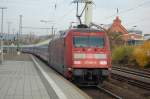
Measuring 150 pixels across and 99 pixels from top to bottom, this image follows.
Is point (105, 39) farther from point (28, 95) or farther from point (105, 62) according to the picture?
point (28, 95)

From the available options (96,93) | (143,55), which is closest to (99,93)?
(96,93)

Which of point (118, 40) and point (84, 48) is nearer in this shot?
point (84, 48)

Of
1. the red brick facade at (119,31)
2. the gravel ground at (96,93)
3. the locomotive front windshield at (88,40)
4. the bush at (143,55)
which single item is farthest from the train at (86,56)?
the red brick facade at (119,31)

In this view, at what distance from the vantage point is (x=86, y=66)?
67.9 feet

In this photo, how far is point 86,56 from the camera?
20969 millimetres

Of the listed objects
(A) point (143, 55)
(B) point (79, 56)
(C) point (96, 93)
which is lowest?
(C) point (96, 93)

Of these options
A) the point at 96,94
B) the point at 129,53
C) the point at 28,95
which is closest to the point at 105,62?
the point at 96,94

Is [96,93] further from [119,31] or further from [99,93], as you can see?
[119,31]

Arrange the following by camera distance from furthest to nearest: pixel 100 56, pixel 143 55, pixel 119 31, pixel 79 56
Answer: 1. pixel 119 31
2. pixel 143 55
3. pixel 100 56
4. pixel 79 56

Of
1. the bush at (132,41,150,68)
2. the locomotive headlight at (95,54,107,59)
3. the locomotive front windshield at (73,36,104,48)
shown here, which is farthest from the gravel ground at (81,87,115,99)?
the bush at (132,41,150,68)

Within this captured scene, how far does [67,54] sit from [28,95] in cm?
763

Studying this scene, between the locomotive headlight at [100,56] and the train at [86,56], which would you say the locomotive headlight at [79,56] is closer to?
the train at [86,56]

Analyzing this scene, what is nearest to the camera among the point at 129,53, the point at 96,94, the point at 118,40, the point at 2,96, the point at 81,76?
the point at 2,96

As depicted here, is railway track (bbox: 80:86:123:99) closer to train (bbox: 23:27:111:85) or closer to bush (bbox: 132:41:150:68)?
train (bbox: 23:27:111:85)
